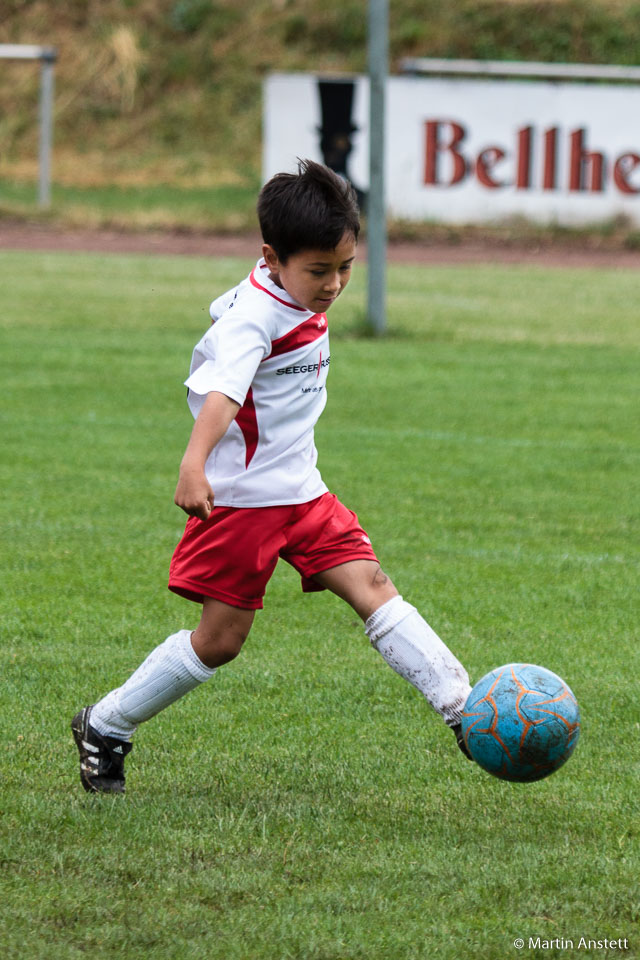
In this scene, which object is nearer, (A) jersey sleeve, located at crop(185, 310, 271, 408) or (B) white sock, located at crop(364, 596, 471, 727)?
(A) jersey sleeve, located at crop(185, 310, 271, 408)

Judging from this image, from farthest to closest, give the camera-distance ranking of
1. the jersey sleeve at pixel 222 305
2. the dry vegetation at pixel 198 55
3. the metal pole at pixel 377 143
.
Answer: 1. the dry vegetation at pixel 198 55
2. the metal pole at pixel 377 143
3. the jersey sleeve at pixel 222 305

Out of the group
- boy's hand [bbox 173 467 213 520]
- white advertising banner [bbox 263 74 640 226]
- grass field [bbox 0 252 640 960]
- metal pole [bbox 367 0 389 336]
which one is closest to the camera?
grass field [bbox 0 252 640 960]

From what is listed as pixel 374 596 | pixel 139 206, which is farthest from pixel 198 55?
pixel 374 596

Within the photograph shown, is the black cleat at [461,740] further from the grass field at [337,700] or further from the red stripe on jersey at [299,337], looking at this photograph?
the red stripe on jersey at [299,337]

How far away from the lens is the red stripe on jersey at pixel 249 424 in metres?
3.73

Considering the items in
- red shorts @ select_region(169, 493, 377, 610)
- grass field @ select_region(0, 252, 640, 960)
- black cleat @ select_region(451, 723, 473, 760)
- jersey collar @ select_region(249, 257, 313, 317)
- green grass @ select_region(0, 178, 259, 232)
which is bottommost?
green grass @ select_region(0, 178, 259, 232)

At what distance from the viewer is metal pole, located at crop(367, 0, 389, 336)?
1287 centimetres

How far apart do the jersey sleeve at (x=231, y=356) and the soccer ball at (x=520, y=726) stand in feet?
3.02

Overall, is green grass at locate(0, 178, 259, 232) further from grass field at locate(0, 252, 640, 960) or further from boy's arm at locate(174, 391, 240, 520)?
boy's arm at locate(174, 391, 240, 520)

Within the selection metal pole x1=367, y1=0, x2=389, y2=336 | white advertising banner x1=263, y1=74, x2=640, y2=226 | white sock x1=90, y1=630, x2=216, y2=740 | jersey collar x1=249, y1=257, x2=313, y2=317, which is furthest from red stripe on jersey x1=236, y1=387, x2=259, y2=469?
white advertising banner x1=263, y1=74, x2=640, y2=226

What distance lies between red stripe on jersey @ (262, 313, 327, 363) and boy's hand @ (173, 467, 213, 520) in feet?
1.45

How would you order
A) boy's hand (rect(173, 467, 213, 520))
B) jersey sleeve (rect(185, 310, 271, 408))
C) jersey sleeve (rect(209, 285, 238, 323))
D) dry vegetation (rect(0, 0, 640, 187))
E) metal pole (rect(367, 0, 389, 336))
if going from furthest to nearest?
dry vegetation (rect(0, 0, 640, 187)) → metal pole (rect(367, 0, 389, 336)) → jersey sleeve (rect(209, 285, 238, 323)) → jersey sleeve (rect(185, 310, 271, 408)) → boy's hand (rect(173, 467, 213, 520))

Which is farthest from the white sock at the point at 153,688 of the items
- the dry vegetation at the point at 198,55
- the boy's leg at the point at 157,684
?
the dry vegetation at the point at 198,55

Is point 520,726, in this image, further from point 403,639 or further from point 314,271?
point 314,271
